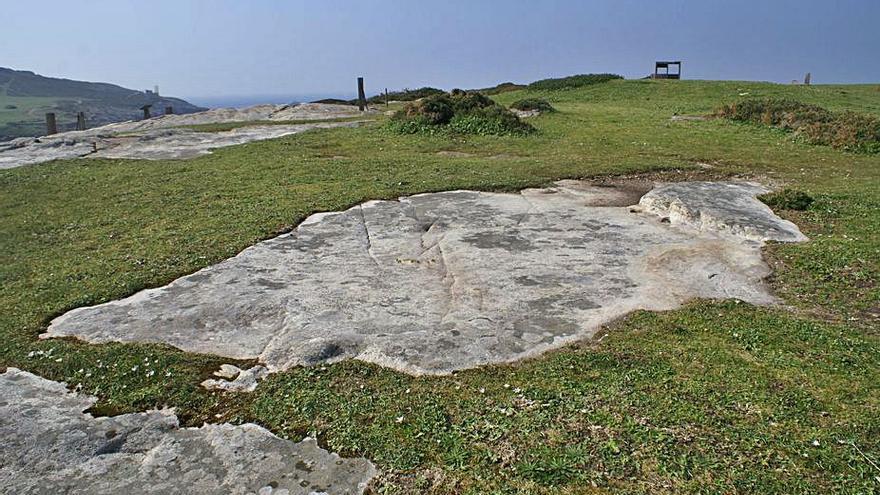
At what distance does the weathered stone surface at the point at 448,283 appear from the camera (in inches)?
229

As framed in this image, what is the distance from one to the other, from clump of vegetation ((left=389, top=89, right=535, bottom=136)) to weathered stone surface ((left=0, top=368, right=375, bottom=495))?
17257 millimetres

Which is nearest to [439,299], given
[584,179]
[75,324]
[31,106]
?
[75,324]

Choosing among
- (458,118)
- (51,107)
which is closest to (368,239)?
(458,118)

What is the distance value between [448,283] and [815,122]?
59.5 ft

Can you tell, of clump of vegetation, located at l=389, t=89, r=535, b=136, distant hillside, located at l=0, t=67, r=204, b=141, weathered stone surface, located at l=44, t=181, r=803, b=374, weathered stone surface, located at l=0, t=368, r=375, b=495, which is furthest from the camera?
distant hillside, located at l=0, t=67, r=204, b=141

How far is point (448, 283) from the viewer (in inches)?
284

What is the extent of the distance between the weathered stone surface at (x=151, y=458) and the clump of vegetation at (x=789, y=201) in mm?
9569

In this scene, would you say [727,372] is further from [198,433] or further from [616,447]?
[198,433]

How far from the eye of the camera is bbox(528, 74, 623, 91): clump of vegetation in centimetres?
4003

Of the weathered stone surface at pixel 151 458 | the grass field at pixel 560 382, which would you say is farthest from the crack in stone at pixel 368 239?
the weathered stone surface at pixel 151 458

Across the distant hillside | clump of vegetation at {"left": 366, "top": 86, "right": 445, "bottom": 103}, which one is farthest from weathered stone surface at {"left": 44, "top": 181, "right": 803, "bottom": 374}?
the distant hillside

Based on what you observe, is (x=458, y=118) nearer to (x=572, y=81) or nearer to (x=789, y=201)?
(x=789, y=201)

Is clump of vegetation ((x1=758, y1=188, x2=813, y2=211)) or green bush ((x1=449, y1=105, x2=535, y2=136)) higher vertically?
green bush ((x1=449, y1=105, x2=535, y2=136))

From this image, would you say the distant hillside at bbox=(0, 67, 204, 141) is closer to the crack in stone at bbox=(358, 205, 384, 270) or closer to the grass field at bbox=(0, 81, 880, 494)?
the grass field at bbox=(0, 81, 880, 494)
